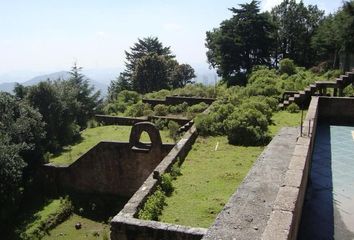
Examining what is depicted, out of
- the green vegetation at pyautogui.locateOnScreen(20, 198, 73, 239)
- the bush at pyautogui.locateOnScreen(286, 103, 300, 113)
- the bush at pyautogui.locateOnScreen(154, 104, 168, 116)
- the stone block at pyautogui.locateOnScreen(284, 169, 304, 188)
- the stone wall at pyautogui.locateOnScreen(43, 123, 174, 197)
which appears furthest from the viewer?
the bush at pyautogui.locateOnScreen(154, 104, 168, 116)

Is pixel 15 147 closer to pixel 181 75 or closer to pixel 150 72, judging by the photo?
pixel 150 72

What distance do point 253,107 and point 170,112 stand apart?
28.7 ft

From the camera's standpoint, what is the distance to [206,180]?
11094 millimetres

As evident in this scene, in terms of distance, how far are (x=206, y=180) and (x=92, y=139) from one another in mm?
13473

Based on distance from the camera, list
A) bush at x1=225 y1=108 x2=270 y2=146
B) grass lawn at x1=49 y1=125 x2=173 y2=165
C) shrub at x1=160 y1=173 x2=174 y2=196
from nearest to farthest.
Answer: shrub at x1=160 y1=173 x2=174 y2=196 → bush at x1=225 y1=108 x2=270 y2=146 → grass lawn at x1=49 y1=125 x2=173 y2=165

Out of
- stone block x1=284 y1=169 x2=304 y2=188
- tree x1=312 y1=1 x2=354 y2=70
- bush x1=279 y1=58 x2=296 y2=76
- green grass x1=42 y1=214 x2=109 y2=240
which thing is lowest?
green grass x1=42 y1=214 x2=109 y2=240

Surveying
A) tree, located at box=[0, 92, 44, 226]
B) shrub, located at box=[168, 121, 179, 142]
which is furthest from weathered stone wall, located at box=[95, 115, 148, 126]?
tree, located at box=[0, 92, 44, 226]

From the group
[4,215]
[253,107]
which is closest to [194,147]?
[253,107]

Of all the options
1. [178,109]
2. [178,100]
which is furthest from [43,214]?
[178,100]

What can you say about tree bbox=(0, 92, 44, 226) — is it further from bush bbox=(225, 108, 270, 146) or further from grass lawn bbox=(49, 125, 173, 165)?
bush bbox=(225, 108, 270, 146)

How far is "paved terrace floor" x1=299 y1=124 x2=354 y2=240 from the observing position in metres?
6.37

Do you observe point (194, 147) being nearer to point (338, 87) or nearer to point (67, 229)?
point (67, 229)

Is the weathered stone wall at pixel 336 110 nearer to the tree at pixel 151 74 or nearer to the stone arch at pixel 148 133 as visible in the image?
the stone arch at pixel 148 133

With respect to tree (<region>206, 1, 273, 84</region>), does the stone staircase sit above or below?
below
